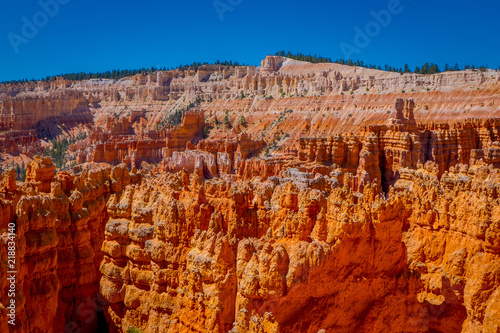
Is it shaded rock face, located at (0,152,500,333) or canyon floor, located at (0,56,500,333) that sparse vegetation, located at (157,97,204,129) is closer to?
canyon floor, located at (0,56,500,333)

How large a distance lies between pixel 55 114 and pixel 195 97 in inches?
1340

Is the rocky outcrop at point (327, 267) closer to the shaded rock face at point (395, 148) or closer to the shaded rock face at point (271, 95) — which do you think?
the shaded rock face at point (395, 148)

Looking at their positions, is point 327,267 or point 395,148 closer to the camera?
point 327,267

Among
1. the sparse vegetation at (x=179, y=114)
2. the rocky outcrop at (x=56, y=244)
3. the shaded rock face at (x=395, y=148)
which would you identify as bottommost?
the rocky outcrop at (x=56, y=244)

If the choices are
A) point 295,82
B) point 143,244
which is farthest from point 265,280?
point 295,82

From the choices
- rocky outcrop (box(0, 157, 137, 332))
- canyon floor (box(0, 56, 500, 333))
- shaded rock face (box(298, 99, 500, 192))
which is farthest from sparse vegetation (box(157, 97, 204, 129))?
rocky outcrop (box(0, 157, 137, 332))

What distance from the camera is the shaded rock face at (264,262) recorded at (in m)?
8.79

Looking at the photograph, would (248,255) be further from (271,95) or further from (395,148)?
(271,95)

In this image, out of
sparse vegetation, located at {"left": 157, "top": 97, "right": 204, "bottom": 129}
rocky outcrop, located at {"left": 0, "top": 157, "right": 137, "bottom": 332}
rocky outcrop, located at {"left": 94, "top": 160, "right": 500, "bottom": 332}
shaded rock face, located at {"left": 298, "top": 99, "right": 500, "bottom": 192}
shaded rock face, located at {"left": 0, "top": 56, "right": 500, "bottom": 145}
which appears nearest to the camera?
rocky outcrop, located at {"left": 94, "top": 160, "right": 500, "bottom": 332}

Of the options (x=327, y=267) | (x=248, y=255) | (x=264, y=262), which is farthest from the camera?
(x=327, y=267)

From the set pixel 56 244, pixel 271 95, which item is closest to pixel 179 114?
pixel 271 95

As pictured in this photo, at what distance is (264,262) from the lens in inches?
336

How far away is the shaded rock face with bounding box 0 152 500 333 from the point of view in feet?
28.8

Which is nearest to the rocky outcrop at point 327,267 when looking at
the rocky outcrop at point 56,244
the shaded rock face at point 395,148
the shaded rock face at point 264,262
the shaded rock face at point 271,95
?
the shaded rock face at point 264,262
